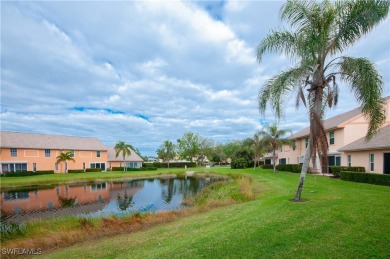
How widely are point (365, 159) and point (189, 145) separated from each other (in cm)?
6592

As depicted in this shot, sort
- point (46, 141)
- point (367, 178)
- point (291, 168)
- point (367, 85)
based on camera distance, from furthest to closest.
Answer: point (46, 141) → point (291, 168) → point (367, 178) → point (367, 85)

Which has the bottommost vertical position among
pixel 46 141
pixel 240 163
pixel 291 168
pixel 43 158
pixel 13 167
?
pixel 240 163

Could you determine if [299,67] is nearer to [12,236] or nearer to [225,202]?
[225,202]

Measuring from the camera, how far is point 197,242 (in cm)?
725

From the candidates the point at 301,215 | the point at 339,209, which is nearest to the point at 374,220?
the point at 339,209

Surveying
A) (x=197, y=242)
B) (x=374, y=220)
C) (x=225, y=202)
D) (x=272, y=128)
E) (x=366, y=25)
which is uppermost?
(x=366, y=25)

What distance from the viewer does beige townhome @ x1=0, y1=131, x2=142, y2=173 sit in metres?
43.1

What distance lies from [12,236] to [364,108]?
16.7 m

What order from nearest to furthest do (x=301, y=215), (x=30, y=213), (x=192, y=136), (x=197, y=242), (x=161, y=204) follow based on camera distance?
(x=197, y=242)
(x=301, y=215)
(x=30, y=213)
(x=161, y=204)
(x=192, y=136)

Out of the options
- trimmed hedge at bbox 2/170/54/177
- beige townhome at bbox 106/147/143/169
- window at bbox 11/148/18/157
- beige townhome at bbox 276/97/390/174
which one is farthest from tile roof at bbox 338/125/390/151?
window at bbox 11/148/18/157

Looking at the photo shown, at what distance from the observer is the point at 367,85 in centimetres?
934

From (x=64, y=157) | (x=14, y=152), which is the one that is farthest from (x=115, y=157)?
(x=14, y=152)

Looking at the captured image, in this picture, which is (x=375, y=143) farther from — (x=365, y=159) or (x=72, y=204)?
(x=72, y=204)

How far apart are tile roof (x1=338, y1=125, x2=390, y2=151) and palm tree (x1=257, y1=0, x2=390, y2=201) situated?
31.9 feet
